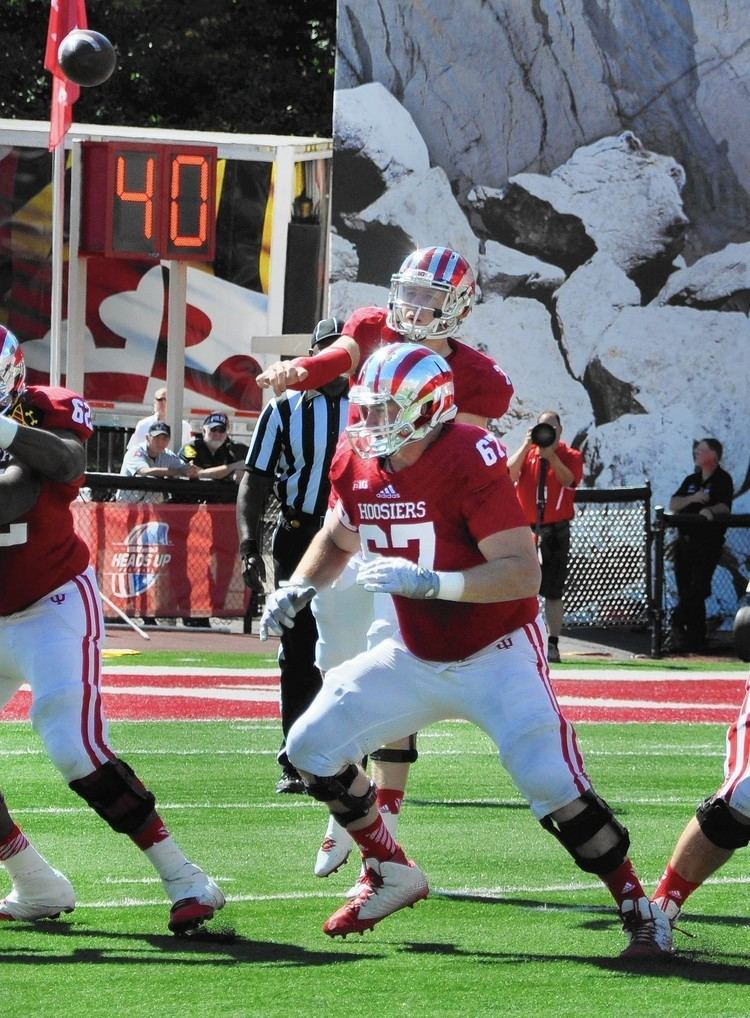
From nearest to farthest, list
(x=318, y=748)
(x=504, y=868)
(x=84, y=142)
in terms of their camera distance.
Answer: (x=318, y=748) < (x=504, y=868) < (x=84, y=142)

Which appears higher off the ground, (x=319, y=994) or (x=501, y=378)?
(x=501, y=378)

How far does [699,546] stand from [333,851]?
9276 millimetres

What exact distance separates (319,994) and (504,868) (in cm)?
188

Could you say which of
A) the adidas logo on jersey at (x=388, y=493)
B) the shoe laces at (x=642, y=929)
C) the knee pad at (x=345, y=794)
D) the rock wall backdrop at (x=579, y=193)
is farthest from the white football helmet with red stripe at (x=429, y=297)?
the rock wall backdrop at (x=579, y=193)

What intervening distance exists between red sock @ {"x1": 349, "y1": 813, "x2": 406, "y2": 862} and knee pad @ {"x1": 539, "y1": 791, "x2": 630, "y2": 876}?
0.59 metres

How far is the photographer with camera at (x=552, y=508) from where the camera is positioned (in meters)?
13.0

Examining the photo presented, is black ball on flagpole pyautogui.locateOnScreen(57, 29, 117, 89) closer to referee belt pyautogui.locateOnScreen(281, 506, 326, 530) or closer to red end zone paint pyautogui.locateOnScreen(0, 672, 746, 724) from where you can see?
red end zone paint pyautogui.locateOnScreen(0, 672, 746, 724)

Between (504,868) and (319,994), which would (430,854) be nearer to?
(504,868)

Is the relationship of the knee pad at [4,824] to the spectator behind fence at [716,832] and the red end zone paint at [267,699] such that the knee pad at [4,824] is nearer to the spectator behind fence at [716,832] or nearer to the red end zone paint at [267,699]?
the spectator behind fence at [716,832]

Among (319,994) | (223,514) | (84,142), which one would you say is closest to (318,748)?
(319,994)

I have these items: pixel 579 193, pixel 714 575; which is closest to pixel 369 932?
pixel 714 575

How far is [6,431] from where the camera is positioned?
4.92 m

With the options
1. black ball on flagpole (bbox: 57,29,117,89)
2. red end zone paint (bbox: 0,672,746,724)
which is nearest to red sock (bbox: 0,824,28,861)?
red end zone paint (bbox: 0,672,746,724)

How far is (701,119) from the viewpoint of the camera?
15938mm
